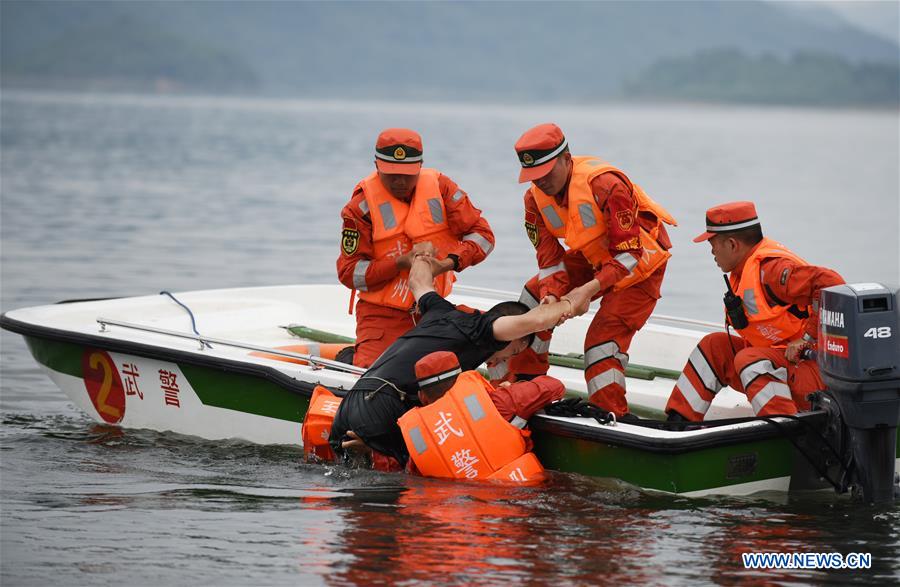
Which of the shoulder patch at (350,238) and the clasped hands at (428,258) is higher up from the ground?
the shoulder patch at (350,238)

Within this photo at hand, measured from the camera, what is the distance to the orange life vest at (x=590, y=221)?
6.11 metres

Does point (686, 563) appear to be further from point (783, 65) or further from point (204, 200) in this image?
point (783, 65)

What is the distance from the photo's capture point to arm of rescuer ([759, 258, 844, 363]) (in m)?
5.60

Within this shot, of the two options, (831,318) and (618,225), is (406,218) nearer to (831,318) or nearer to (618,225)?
(618,225)

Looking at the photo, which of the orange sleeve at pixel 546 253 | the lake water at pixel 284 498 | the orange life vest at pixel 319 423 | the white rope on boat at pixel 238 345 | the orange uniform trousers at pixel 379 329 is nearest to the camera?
the lake water at pixel 284 498

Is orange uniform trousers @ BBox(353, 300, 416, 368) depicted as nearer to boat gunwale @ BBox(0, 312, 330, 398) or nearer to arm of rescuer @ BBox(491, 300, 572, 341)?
boat gunwale @ BBox(0, 312, 330, 398)

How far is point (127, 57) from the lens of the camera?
540 feet

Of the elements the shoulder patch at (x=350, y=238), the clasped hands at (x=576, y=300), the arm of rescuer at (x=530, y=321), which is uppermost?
the shoulder patch at (x=350, y=238)

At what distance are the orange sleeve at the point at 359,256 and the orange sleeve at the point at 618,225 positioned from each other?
1.19 metres

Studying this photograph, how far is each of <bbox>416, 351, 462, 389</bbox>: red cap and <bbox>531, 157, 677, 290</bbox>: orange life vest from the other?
2.97ft

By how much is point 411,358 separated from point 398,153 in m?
1.12

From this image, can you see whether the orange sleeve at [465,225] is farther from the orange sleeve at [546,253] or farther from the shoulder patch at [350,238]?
the shoulder patch at [350,238]

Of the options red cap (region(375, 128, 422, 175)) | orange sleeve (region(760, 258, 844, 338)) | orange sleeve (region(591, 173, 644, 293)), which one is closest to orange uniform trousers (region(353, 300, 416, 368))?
red cap (region(375, 128, 422, 175))

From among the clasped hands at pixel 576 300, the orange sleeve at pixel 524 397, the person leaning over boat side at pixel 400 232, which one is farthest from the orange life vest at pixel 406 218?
the orange sleeve at pixel 524 397
